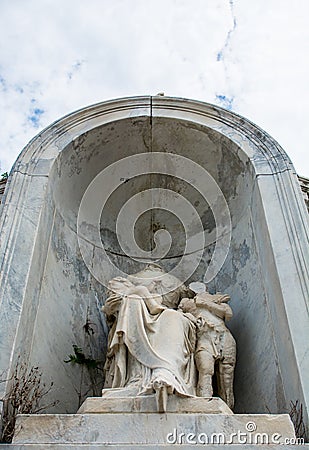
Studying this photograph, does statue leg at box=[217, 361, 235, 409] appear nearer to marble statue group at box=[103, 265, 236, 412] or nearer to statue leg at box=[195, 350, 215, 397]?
marble statue group at box=[103, 265, 236, 412]

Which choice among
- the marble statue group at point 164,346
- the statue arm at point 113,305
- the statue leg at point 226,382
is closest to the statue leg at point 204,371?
the marble statue group at point 164,346

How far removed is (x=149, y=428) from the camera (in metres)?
3.36

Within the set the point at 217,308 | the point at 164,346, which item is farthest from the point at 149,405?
the point at 217,308

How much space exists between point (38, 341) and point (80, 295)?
1101mm

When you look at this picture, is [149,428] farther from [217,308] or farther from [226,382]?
[217,308]

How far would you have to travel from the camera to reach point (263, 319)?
5.04 metres

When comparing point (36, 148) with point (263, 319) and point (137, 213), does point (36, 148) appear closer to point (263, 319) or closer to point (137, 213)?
point (137, 213)

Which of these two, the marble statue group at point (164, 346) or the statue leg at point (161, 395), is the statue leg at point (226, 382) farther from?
the statue leg at point (161, 395)

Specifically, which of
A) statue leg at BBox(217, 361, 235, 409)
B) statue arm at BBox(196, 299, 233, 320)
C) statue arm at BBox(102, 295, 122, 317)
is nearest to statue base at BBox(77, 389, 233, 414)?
statue leg at BBox(217, 361, 235, 409)

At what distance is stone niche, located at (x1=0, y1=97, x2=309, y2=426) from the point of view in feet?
14.9

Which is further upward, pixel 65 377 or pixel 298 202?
pixel 298 202

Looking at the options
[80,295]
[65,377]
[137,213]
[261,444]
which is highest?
[137,213]

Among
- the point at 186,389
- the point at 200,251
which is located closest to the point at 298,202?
the point at 200,251

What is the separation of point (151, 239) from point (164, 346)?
120 inches
